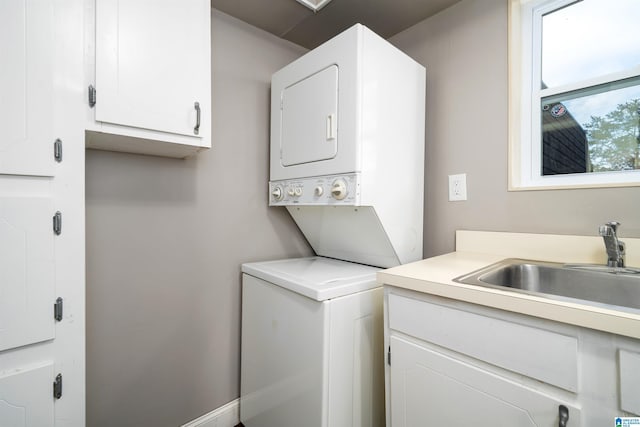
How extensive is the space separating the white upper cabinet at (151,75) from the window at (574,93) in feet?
5.96

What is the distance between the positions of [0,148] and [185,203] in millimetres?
884

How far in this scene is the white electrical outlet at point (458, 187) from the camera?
6.10ft

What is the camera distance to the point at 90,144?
144 centimetres

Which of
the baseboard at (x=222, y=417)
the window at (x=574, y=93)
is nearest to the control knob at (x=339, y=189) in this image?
the window at (x=574, y=93)

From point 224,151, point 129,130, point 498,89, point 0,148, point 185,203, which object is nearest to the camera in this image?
point 0,148

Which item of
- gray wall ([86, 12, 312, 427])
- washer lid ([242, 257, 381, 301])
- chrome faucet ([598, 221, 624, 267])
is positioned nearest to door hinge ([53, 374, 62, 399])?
gray wall ([86, 12, 312, 427])

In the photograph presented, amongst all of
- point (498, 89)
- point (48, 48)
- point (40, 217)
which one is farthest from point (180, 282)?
point (498, 89)

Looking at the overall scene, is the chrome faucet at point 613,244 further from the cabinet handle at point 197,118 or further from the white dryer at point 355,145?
the cabinet handle at point 197,118

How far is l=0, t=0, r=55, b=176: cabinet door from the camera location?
1.01 meters

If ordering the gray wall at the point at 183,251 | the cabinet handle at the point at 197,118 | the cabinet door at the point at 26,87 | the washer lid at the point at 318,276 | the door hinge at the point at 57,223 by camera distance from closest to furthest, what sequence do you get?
the cabinet door at the point at 26,87, the door hinge at the point at 57,223, the washer lid at the point at 318,276, the cabinet handle at the point at 197,118, the gray wall at the point at 183,251

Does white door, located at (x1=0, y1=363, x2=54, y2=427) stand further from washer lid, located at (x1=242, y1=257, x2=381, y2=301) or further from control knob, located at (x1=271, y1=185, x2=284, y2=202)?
control knob, located at (x1=271, y1=185, x2=284, y2=202)

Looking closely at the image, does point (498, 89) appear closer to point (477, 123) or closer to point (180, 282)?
point (477, 123)

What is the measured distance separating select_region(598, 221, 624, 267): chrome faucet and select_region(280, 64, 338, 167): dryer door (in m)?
1.30

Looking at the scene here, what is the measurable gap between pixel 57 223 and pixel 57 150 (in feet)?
0.97
